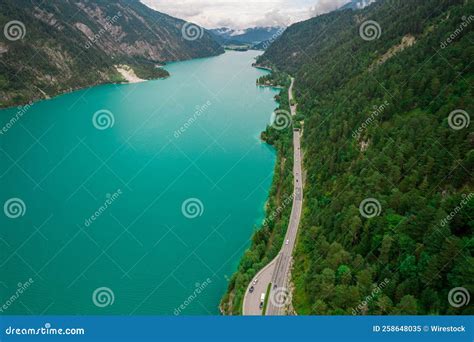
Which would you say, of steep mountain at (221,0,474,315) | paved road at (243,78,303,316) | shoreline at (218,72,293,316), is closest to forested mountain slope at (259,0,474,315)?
steep mountain at (221,0,474,315)

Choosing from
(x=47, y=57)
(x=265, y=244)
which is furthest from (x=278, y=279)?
(x=47, y=57)

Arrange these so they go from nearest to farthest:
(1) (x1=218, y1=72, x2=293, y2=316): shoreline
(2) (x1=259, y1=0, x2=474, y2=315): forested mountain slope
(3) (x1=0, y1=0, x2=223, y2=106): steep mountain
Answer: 1. (2) (x1=259, y1=0, x2=474, y2=315): forested mountain slope
2. (1) (x1=218, y1=72, x2=293, y2=316): shoreline
3. (3) (x1=0, y1=0, x2=223, y2=106): steep mountain

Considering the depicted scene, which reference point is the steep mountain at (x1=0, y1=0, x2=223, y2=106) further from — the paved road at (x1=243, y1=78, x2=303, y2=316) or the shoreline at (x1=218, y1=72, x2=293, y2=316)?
the paved road at (x1=243, y1=78, x2=303, y2=316)

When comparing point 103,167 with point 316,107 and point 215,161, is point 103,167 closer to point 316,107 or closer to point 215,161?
point 215,161

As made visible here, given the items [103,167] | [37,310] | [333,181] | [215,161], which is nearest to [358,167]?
[333,181]

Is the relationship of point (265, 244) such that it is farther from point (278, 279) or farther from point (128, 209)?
point (128, 209)

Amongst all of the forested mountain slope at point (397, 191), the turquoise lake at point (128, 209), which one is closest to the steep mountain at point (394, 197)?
the forested mountain slope at point (397, 191)

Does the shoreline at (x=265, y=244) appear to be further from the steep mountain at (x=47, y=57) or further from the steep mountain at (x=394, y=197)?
the steep mountain at (x=47, y=57)
